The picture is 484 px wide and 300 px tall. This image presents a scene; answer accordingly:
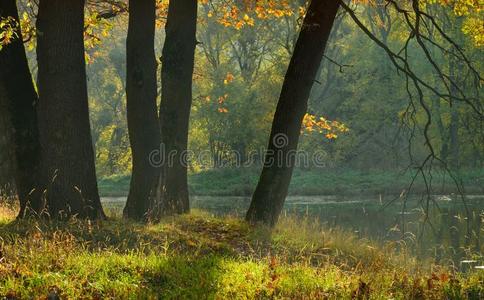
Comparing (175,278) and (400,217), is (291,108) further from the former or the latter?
(400,217)

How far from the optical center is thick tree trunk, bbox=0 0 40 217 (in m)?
11.6

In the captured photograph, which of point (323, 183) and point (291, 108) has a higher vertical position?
point (291, 108)

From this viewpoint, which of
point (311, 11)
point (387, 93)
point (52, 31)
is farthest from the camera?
point (387, 93)

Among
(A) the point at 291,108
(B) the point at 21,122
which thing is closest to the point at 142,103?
(B) the point at 21,122

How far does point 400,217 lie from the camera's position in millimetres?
27625

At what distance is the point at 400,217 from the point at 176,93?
15.5 meters

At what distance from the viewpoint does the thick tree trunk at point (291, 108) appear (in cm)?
1269

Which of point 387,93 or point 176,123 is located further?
point 387,93

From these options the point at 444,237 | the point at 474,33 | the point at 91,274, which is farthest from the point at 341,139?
the point at 91,274

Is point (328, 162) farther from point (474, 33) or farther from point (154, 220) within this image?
point (154, 220)

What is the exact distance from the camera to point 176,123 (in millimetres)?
15570

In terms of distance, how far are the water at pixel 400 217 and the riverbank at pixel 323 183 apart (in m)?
2.26

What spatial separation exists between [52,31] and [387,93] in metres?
41.6

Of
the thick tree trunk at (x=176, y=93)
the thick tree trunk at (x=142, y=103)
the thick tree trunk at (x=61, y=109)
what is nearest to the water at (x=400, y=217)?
the thick tree trunk at (x=176, y=93)
